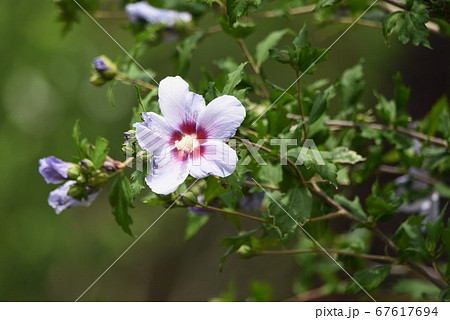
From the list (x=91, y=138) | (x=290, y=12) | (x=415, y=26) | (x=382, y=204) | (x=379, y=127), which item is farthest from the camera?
(x=91, y=138)

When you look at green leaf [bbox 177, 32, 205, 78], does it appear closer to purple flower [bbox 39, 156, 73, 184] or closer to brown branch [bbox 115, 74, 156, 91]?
brown branch [bbox 115, 74, 156, 91]

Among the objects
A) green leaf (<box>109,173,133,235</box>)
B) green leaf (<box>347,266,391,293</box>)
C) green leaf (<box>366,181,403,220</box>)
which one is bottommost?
green leaf (<box>347,266,391,293</box>)

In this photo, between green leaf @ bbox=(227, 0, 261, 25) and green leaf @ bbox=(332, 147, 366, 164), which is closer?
green leaf @ bbox=(227, 0, 261, 25)

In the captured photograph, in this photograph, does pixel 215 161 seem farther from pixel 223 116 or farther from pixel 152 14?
pixel 152 14

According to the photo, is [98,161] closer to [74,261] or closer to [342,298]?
[342,298]

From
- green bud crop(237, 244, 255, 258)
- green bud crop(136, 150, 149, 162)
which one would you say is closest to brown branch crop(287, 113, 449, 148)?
green bud crop(237, 244, 255, 258)

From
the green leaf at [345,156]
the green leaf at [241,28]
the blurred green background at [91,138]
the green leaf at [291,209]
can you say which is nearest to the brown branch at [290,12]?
the green leaf at [241,28]
